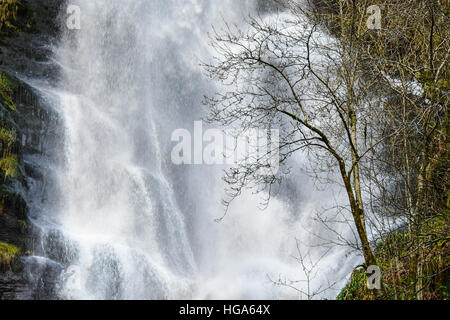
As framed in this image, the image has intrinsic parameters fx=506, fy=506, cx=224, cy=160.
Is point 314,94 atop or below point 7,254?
atop

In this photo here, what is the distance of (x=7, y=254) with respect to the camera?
10430mm

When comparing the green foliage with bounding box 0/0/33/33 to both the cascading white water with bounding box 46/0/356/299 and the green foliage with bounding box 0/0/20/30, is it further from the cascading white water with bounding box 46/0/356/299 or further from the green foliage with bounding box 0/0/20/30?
the cascading white water with bounding box 46/0/356/299

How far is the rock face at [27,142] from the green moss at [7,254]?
0.14ft

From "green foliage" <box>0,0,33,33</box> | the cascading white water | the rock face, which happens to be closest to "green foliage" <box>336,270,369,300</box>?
the cascading white water

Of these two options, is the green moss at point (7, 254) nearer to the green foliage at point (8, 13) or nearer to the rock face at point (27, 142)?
the rock face at point (27, 142)

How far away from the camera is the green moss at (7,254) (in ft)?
33.7

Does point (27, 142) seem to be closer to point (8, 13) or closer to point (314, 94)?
point (8, 13)

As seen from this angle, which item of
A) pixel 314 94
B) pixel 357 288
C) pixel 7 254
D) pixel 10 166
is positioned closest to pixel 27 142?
pixel 10 166

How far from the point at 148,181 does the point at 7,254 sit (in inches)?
151

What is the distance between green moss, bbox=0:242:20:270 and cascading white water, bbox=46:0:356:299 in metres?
1.12

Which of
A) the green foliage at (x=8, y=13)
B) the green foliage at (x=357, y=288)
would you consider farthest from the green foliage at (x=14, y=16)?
the green foliage at (x=357, y=288)

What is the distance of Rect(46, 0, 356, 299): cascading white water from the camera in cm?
1074

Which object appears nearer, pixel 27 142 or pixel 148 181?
pixel 27 142
